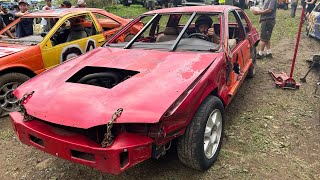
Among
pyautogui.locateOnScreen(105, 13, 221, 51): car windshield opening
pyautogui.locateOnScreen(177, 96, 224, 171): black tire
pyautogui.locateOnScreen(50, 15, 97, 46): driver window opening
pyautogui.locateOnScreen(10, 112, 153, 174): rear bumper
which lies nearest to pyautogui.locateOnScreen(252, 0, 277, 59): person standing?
pyautogui.locateOnScreen(105, 13, 221, 51): car windshield opening

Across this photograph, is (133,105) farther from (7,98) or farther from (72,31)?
(72,31)

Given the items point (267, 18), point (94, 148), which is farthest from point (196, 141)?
point (267, 18)

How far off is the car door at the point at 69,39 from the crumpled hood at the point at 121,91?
1648 mm

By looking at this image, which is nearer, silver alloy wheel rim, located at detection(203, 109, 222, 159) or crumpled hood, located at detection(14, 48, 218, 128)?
crumpled hood, located at detection(14, 48, 218, 128)

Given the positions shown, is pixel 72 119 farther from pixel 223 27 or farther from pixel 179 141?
pixel 223 27

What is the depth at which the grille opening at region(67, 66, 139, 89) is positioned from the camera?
117 inches

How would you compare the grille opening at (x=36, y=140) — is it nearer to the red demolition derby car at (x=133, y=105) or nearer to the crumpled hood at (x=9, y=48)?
the red demolition derby car at (x=133, y=105)

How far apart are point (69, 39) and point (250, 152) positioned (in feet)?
12.7

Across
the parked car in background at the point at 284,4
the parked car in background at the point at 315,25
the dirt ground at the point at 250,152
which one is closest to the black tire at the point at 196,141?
the dirt ground at the point at 250,152

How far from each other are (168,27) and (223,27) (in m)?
1.08

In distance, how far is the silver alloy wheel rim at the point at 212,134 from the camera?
9.02 ft

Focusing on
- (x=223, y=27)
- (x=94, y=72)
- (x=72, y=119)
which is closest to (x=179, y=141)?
(x=72, y=119)

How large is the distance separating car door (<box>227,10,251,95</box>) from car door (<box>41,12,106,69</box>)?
8.48 feet

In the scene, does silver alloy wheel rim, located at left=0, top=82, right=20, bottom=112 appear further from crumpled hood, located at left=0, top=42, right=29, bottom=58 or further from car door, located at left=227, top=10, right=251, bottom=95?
car door, located at left=227, top=10, right=251, bottom=95
